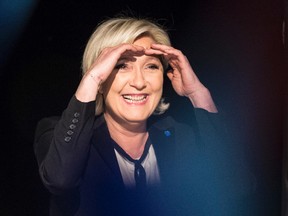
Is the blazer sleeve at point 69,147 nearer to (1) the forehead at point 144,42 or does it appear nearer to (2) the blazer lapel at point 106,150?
(2) the blazer lapel at point 106,150

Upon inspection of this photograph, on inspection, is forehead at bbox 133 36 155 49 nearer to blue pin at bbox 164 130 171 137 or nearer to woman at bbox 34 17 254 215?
woman at bbox 34 17 254 215

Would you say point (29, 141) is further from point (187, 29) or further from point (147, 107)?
point (187, 29)

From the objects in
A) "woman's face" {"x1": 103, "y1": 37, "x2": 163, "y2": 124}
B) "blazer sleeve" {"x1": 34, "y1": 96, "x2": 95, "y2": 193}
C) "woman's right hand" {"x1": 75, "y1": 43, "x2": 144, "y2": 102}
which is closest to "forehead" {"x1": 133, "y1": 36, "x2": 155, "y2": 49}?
"woman's face" {"x1": 103, "y1": 37, "x2": 163, "y2": 124}

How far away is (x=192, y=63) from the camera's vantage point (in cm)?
225

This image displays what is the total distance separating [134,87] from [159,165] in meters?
0.33

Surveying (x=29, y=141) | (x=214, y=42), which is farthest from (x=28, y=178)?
(x=214, y=42)

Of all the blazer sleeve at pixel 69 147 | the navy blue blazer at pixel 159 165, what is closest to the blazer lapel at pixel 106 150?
the navy blue blazer at pixel 159 165

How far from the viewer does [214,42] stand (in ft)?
7.18

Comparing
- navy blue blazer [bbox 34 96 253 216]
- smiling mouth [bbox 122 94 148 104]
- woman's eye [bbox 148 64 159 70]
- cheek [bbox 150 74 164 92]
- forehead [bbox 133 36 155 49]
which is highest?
forehead [bbox 133 36 155 49]

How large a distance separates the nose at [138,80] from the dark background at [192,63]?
49 centimetres

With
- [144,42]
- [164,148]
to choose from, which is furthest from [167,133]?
[144,42]

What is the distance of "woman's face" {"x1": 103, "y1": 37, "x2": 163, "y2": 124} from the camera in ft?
5.61

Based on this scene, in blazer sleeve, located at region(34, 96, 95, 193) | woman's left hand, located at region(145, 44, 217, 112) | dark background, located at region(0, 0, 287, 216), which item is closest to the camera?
blazer sleeve, located at region(34, 96, 95, 193)

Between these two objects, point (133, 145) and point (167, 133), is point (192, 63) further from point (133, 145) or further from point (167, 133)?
point (133, 145)
